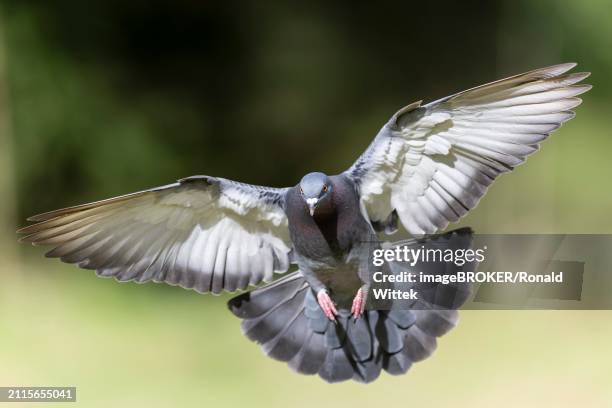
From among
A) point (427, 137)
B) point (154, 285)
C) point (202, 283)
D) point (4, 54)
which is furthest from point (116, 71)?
point (427, 137)

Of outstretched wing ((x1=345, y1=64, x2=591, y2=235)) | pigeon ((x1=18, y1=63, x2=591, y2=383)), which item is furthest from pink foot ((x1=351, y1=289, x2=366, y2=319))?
outstretched wing ((x1=345, y1=64, x2=591, y2=235))

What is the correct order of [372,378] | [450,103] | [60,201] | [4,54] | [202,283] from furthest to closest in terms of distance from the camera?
[60,201] → [4,54] → [372,378] → [202,283] → [450,103]

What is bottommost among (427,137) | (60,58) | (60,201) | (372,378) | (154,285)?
(372,378)

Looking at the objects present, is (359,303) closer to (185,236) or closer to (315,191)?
(315,191)

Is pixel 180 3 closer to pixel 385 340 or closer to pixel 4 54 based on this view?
pixel 4 54

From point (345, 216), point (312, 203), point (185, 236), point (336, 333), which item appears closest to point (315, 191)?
point (312, 203)

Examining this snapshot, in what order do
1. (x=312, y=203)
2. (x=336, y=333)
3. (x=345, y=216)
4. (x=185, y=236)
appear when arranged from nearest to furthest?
(x=312, y=203) < (x=345, y=216) < (x=185, y=236) < (x=336, y=333)

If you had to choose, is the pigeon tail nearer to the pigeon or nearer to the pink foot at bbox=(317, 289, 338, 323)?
the pigeon
